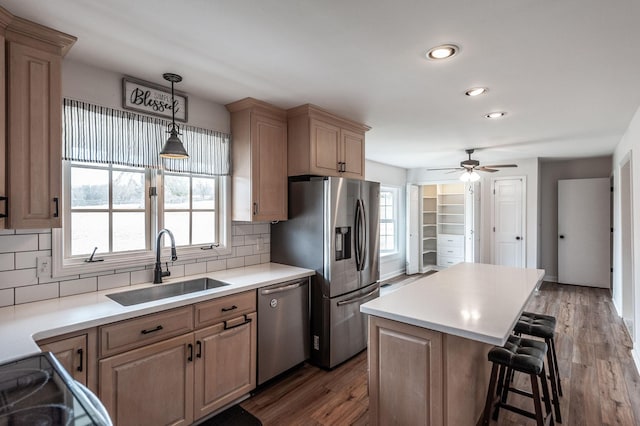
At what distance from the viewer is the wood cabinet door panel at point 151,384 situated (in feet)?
5.85

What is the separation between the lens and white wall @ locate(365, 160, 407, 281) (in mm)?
6230

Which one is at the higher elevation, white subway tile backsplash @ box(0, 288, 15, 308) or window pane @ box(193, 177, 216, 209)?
window pane @ box(193, 177, 216, 209)

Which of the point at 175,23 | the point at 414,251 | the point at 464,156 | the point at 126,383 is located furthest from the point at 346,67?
the point at 414,251

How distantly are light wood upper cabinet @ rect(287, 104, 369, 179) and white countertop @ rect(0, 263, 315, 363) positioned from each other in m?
1.18

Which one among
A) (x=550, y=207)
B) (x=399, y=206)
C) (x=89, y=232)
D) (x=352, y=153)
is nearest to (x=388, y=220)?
(x=399, y=206)

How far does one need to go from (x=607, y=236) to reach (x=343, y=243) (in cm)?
541

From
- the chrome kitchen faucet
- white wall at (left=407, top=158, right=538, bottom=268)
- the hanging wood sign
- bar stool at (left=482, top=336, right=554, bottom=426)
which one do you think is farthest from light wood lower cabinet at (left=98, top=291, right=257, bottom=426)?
white wall at (left=407, top=158, right=538, bottom=268)

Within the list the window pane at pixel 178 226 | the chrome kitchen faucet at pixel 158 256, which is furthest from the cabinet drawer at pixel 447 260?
the chrome kitchen faucet at pixel 158 256

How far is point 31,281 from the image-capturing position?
1993mm

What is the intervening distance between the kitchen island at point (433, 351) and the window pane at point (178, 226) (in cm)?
167

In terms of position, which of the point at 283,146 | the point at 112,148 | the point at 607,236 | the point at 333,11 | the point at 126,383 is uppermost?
the point at 333,11

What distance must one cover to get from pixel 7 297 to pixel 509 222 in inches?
267

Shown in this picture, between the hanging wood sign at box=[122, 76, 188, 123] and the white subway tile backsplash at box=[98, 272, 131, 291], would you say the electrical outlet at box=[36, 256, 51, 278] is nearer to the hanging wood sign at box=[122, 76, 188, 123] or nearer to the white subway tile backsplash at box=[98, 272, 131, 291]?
the white subway tile backsplash at box=[98, 272, 131, 291]

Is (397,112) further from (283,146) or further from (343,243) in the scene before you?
(343,243)
